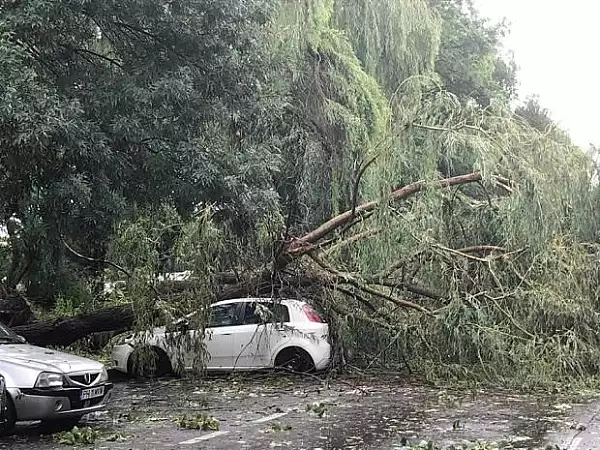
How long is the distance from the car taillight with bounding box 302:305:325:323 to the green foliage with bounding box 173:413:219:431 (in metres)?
3.73

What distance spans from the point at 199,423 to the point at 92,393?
A: 1.21 metres

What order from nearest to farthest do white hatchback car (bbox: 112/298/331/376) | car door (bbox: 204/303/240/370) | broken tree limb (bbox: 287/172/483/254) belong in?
1. broken tree limb (bbox: 287/172/483/254)
2. white hatchback car (bbox: 112/298/331/376)
3. car door (bbox: 204/303/240/370)

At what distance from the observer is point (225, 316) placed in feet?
41.2

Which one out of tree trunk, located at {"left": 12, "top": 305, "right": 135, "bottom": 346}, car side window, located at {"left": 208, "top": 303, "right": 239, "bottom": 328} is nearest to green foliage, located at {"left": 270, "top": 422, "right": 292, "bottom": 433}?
Result: car side window, located at {"left": 208, "top": 303, "right": 239, "bottom": 328}

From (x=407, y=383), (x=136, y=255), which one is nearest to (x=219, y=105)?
(x=136, y=255)

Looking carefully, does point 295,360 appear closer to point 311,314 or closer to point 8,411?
point 311,314

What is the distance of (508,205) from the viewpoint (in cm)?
1127

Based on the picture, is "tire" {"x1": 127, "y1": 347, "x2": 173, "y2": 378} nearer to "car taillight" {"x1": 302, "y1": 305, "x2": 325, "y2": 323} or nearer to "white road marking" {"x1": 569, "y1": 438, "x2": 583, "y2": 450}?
"car taillight" {"x1": 302, "y1": 305, "x2": 325, "y2": 323}

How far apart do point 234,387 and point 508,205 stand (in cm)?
482

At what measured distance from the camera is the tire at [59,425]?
8000mm

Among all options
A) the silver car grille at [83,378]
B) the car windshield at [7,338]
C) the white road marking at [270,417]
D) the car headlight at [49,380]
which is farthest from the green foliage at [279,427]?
the car windshield at [7,338]

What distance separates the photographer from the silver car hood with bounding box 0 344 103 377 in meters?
7.46

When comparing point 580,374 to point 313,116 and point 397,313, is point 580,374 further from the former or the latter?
point 313,116

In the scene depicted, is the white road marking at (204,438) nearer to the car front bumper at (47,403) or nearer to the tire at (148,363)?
the car front bumper at (47,403)
